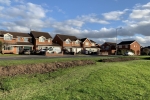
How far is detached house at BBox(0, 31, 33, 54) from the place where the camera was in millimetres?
46559

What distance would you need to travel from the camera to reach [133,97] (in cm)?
934

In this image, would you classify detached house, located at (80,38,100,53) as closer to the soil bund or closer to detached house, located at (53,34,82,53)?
detached house, located at (53,34,82,53)

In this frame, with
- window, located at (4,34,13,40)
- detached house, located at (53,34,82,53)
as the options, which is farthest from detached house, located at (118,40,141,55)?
window, located at (4,34,13,40)

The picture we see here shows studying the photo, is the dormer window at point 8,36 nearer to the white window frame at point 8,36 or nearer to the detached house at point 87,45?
the white window frame at point 8,36

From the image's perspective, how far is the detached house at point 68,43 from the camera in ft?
205

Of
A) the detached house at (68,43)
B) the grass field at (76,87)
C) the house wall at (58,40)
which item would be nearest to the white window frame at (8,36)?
the detached house at (68,43)

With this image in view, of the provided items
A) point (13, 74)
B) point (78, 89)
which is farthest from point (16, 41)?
point (78, 89)

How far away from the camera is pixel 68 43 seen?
210 feet

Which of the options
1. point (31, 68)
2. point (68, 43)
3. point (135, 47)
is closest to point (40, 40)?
point (68, 43)

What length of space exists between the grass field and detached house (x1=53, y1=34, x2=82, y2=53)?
48941mm

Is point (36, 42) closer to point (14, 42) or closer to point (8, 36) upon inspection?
point (14, 42)

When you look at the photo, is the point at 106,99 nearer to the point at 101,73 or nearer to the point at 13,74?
the point at 101,73

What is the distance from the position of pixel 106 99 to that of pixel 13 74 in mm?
6638

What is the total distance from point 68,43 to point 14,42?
20673 mm
